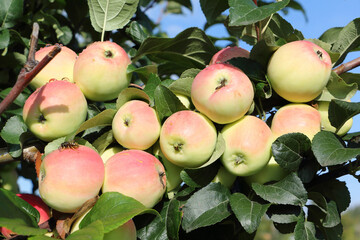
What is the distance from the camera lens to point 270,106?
40.8 inches

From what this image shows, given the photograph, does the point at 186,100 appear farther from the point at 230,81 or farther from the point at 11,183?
the point at 11,183

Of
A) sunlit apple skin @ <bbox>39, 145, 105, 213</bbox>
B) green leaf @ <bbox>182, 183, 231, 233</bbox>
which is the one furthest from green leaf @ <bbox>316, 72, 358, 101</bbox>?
sunlit apple skin @ <bbox>39, 145, 105, 213</bbox>

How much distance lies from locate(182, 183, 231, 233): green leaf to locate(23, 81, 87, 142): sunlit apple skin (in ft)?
1.12

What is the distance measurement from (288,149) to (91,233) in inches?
17.3

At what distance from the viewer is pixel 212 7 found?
1.25m

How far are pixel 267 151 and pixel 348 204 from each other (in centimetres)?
24

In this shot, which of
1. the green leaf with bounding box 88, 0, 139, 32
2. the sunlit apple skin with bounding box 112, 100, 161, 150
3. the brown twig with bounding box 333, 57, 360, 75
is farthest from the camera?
the green leaf with bounding box 88, 0, 139, 32

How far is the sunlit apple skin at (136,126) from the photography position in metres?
0.92

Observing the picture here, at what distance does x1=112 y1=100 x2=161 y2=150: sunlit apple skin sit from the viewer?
3.03 feet

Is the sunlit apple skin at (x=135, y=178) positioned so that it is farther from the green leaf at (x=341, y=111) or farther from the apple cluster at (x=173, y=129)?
the green leaf at (x=341, y=111)

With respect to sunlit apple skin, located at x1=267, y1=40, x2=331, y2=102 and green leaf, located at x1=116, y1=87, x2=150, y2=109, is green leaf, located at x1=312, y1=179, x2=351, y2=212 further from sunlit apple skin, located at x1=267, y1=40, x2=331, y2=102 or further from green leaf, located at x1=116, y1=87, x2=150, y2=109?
green leaf, located at x1=116, y1=87, x2=150, y2=109

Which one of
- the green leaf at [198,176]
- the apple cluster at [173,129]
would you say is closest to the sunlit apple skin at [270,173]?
the apple cluster at [173,129]

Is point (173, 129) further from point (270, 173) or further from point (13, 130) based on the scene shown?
point (13, 130)

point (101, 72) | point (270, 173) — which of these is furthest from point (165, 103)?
point (270, 173)
